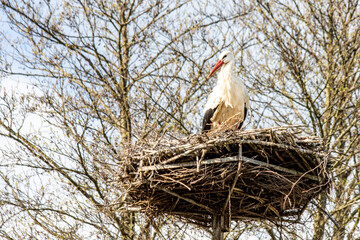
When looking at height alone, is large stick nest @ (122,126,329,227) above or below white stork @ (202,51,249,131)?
below

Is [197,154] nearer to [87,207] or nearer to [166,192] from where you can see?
[166,192]

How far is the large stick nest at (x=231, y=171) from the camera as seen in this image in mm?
5234

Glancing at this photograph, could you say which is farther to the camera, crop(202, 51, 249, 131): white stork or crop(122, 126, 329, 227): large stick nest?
crop(202, 51, 249, 131): white stork

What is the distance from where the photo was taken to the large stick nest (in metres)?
5.23

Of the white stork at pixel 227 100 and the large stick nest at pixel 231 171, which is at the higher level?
the white stork at pixel 227 100

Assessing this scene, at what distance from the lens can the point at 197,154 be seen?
209 inches

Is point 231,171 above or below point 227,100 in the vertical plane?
below

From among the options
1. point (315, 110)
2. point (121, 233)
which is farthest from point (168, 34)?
point (121, 233)

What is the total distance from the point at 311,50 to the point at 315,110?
3.71 ft

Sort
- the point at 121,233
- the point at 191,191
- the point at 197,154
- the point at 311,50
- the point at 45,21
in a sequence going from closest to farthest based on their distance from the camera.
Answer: the point at 197,154, the point at 191,191, the point at 121,233, the point at 311,50, the point at 45,21

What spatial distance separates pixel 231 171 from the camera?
524 centimetres

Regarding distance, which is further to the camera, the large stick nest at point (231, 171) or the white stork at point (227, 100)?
the white stork at point (227, 100)

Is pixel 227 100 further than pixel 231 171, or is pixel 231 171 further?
pixel 227 100

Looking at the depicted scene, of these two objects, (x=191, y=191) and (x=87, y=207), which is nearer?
(x=191, y=191)
